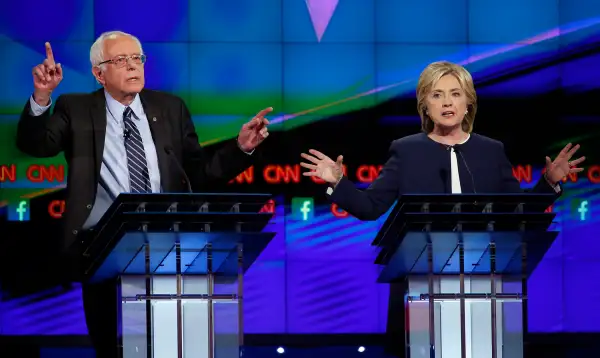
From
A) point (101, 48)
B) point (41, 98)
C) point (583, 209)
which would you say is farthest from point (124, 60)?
point (583, 209)

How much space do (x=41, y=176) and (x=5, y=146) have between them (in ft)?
0.89

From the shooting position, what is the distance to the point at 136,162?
15.6 feet

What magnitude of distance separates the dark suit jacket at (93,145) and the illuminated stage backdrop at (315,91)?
7.56ft

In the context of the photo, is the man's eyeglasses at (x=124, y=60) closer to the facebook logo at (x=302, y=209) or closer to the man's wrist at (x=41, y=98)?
the man's wrist at (x=41, y=98)

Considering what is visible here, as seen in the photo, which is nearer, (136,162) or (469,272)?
(469,272)

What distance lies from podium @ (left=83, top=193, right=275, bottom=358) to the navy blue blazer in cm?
66

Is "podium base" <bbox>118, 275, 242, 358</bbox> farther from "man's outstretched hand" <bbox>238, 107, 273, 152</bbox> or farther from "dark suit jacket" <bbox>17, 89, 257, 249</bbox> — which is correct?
"man's outstretched hand" <bbox>238, 107, 273, 152</bbox>

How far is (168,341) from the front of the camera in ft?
13.7

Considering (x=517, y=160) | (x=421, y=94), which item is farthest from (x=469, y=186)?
(x=517, y=160)

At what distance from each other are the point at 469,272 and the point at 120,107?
156cm

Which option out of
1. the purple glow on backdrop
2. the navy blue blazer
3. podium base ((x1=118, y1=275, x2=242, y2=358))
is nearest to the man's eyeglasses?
the navy blue blazer

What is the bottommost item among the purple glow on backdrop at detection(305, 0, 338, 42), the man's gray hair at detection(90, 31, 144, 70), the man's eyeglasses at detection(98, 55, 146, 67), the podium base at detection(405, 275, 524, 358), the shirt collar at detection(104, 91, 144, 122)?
the podium base at detection(405, 275, 524, 358)

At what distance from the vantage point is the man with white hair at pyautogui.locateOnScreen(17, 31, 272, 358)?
471 centimetres

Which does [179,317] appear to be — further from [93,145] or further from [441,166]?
[441,166]
